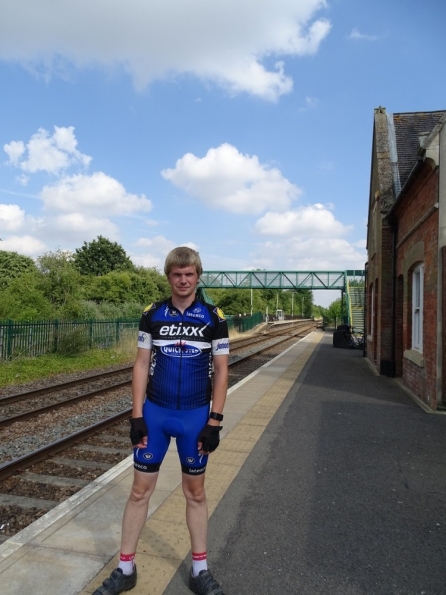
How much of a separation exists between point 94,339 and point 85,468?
1400cm

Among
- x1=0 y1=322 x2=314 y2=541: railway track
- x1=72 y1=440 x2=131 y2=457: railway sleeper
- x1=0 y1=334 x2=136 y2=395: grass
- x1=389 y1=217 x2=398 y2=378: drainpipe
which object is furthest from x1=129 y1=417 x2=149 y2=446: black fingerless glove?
x1=389 y1=217 x2=398 y2=378: drainpipe

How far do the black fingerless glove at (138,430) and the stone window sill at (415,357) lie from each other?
730 cm

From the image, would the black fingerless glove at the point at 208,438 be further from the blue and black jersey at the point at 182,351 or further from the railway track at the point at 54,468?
the railway track at the point at 54,468

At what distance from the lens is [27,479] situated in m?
5.13

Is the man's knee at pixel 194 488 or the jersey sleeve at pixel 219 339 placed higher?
the jersey sleeve at pixel 219 339

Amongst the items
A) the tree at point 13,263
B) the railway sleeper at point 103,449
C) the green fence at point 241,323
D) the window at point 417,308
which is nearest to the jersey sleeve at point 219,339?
the railway sleeper at point 103,449

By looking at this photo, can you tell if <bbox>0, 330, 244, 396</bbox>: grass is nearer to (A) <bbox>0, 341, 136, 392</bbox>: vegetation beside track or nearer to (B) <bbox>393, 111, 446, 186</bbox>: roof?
(A) <bbox>0, 341, 136, 392</bbox>: vegetation beside track

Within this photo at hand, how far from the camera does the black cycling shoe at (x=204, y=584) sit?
8.84ft

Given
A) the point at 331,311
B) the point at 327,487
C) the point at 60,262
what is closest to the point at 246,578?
the point at 327,487

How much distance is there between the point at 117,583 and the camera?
2.66m

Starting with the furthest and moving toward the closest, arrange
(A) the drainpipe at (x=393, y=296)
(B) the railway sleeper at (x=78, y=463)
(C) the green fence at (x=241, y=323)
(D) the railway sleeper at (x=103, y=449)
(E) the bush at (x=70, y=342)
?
1. (C) the green fence at (x=241, y=323)
2. (E) the bush at (x=70, y=342)
3. (A) the drainpipe at (x=393, y=296)
4. (D) the railway sleeper at (x=103, y=449)
5. (B) the railway sleeper at (x=78, y=463)

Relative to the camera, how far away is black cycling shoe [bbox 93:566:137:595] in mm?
2631

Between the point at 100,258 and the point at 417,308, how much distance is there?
7336 centimetres

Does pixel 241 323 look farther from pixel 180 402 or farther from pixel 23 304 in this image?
pixel 180 402
